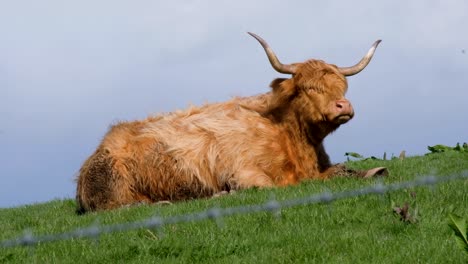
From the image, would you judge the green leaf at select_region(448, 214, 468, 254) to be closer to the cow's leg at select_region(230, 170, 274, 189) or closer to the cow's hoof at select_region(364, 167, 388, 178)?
the cow's hoof at select_region(364, 167, 388, 178)

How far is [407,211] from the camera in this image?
8109 mm

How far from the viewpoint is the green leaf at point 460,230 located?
221 inches

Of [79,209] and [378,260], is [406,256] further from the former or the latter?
[79,209]

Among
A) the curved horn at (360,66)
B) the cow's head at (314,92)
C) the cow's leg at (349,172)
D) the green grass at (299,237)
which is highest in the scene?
the curved horn at (360,66)

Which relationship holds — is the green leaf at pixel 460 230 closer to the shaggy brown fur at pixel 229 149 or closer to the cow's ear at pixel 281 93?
the shaggy brown fur at pixel 229 149

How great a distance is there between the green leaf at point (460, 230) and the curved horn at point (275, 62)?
6942 mm

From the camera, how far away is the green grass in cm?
724

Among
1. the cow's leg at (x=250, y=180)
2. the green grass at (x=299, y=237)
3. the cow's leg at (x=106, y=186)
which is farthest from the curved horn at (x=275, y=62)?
the green grass at (x=299, y=237)

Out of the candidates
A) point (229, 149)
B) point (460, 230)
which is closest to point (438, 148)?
point (229, 149)

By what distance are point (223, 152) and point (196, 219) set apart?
11.5ft

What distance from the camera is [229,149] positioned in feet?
40.4

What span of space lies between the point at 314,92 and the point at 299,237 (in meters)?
4.35

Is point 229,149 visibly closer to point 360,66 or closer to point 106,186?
point 106,186

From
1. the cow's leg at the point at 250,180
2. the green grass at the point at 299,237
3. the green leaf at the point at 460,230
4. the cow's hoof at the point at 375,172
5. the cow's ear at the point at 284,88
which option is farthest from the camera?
the cow's ear at the point at 284,88
